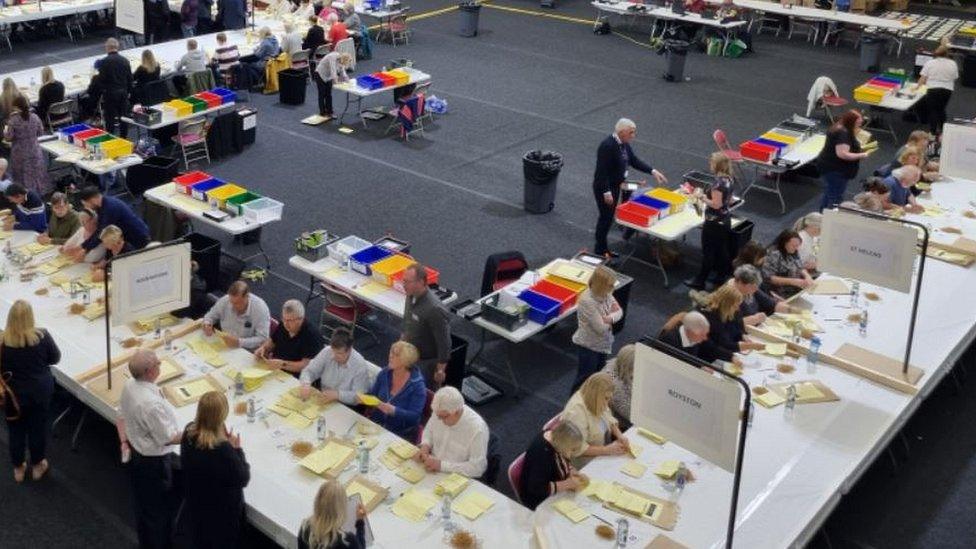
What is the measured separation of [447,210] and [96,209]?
4020 millimetres

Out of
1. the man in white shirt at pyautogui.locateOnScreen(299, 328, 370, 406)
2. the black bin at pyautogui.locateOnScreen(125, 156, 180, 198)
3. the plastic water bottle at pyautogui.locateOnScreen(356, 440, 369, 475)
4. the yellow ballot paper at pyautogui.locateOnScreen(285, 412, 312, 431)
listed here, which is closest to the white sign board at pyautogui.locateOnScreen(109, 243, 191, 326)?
the man in white shirt at pyautogui.locateOnScreen(299, 328, 370, 406)

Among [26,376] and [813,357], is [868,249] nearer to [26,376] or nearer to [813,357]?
[813,357]

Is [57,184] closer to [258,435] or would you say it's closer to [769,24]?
[258,435]

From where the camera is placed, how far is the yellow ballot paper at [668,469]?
5.67 m

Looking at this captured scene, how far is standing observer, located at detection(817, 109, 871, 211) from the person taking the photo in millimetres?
10172

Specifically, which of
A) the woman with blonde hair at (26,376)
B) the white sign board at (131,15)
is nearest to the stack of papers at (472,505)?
the woman with blonde hair at (26,376)

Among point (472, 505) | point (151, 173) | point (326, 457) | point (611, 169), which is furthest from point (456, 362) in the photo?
point (151, 173)

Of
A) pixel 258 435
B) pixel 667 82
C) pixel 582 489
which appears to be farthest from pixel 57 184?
pixel 667 82

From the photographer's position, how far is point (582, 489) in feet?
18.1

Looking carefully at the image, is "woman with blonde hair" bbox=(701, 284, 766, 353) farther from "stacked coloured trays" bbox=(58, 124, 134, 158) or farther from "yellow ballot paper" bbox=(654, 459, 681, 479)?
"stacked coloured trays" bbox=(58, 124, 134, 158)

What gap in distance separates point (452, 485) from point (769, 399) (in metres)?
A: 2.28

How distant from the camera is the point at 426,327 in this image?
6832 mm

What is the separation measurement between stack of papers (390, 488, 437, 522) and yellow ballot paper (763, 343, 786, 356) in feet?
9.45

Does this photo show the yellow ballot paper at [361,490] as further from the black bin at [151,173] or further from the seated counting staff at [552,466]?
the black bin at [151,173]
